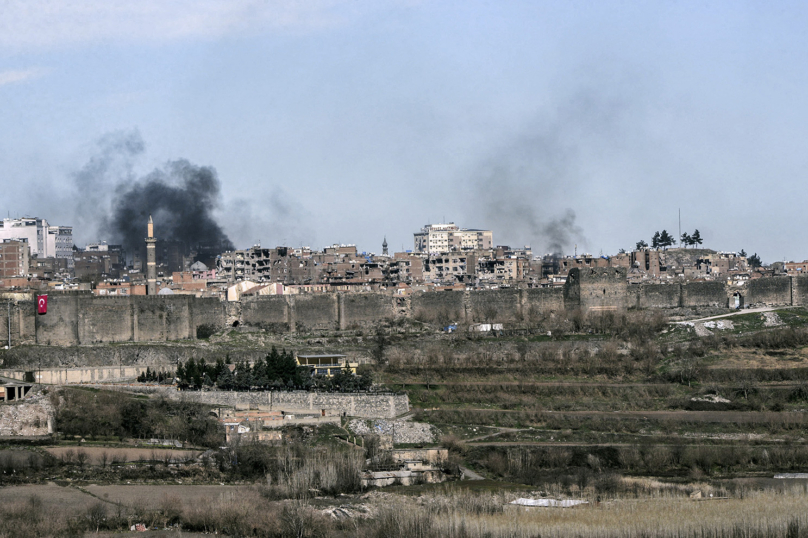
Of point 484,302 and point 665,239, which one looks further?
point 665,239

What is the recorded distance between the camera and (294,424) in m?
36.6

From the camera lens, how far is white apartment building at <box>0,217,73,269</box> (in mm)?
97750

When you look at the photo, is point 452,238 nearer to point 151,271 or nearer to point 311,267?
point 311,267

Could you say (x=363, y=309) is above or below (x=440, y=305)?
below

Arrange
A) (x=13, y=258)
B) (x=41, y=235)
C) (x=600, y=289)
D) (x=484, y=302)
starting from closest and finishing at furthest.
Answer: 1. (x=600, y=289)
2. (x=484, y=302)
3. (x=13, y=258)
4. (x=41, y=235)

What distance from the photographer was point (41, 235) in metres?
101

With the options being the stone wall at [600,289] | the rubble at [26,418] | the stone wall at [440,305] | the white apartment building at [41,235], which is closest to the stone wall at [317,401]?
the rubble at [26,418]

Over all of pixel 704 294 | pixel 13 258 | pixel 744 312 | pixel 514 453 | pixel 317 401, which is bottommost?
pixel 514 453

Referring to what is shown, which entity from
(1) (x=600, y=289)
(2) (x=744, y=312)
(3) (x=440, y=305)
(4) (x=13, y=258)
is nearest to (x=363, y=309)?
(3) (x=440, y=305)

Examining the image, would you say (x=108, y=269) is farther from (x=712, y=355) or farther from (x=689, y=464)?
(x=689, y=464)

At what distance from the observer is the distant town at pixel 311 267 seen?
2505 inches

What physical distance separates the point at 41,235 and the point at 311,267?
34.7 meters

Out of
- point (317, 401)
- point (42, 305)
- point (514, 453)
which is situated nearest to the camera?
point (514, 453)

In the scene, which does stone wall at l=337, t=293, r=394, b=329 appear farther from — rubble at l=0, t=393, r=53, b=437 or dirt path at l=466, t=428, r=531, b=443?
rubble at l=0, t=393, r=53, b=437
